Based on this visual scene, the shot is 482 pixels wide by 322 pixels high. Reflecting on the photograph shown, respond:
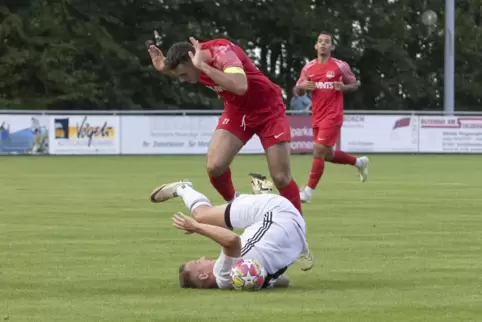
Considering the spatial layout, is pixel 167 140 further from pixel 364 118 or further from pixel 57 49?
pixel 57 49

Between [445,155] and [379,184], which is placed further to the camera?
[445,155]

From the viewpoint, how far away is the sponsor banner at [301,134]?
36469 millimetres

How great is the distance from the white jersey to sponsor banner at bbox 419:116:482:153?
94.8 ft

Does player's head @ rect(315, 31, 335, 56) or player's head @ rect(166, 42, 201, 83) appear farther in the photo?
player's head @ rect(315, 31, 335, 56)

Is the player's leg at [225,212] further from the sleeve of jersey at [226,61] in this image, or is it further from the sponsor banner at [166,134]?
the sponsor banner at [166,134]

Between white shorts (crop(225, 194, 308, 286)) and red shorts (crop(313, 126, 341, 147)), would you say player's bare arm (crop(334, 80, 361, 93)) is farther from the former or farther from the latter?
white shorts (crop(225, 194, 308, 286))

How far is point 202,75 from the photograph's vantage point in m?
10.6

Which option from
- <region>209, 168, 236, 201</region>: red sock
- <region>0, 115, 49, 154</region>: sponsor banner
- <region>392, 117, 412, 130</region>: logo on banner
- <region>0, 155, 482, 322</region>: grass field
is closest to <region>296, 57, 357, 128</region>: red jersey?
<region>0, 155, 482, 322</region>: grass field

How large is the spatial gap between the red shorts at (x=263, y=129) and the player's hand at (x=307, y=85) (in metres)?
4.47

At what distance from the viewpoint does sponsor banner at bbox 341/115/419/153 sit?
3691cm

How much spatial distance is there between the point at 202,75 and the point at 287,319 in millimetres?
3817

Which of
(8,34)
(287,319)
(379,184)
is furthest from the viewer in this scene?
(8,34)

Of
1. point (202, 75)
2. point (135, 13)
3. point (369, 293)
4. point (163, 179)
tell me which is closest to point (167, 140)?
point (163, 179)

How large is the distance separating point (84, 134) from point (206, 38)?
61.6 ft
